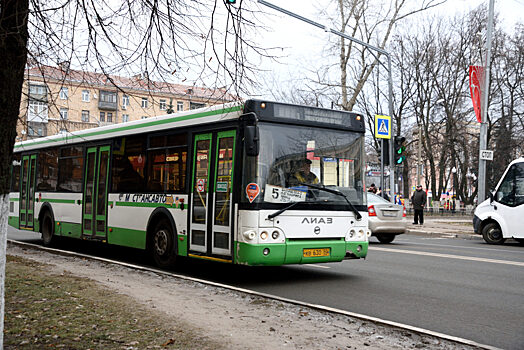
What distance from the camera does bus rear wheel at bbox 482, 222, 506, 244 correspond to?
19656 mm

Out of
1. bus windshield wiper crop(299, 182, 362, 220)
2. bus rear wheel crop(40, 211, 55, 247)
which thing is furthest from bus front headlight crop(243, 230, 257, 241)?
bus rear wheel crop(40, 211, 55, 247)

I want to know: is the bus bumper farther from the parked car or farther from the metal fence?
the metal fence

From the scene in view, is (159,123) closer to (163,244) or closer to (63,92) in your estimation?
(163,244)

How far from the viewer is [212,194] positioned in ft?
33.1

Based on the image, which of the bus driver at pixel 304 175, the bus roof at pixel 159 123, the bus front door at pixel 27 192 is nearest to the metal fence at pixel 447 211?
the bus front door at pixel 27 192

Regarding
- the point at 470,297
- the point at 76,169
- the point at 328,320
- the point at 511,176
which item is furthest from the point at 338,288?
the point at 511,176

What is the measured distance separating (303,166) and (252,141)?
1038mm

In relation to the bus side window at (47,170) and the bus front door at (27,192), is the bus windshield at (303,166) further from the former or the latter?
the bus front door at (27,192)

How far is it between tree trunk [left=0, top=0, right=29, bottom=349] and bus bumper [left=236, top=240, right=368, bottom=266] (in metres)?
4.88

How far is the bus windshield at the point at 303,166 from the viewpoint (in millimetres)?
9312

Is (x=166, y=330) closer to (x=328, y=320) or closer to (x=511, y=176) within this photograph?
(x=328, y=320)

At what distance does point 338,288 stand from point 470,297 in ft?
6.44

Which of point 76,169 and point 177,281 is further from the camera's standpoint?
point 76,169

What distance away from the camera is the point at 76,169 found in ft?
48.1
